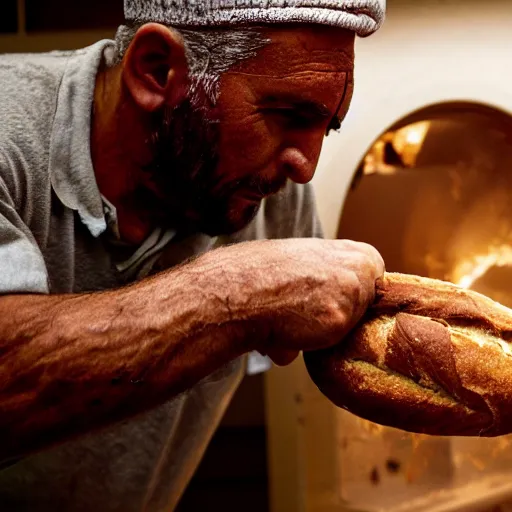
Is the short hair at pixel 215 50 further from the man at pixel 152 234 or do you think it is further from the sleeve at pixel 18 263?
the sleeve at pixel 18 263

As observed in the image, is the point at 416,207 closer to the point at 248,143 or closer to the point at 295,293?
the point at 248,143

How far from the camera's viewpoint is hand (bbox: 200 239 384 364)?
0.77 m

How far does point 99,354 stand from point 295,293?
196 mm

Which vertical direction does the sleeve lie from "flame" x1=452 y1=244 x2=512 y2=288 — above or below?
above

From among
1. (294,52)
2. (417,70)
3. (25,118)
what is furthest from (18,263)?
(417,70)

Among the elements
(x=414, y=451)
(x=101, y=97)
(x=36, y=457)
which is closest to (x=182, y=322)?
(x=101, y=97)

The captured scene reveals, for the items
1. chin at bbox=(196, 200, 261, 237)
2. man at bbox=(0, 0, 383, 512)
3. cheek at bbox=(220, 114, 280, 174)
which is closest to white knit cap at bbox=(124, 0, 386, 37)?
man at bbox=(0, 0, 383, 512)

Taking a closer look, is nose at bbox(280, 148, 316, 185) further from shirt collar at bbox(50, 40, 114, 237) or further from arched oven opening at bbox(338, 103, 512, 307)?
arched oven opening at bbox(338, 103, 512, 307)

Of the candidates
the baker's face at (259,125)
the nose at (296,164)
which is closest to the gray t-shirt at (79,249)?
the baker's face at (259,125)

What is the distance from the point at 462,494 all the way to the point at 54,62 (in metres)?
0.87

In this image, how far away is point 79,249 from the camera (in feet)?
3.42

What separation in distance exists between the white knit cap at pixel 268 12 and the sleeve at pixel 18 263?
0.29m

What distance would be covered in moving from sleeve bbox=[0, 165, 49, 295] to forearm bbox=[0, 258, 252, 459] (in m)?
0.02

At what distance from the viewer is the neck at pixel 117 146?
99cm
